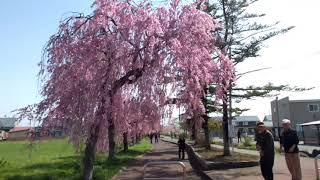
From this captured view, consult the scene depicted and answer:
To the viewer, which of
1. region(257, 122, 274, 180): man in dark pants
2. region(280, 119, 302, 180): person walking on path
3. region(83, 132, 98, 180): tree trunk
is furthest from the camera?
region(83, 132, 98, 180): tree trunk

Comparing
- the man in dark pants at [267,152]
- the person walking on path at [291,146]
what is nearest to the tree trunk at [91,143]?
the man in dark pants at [267,152]

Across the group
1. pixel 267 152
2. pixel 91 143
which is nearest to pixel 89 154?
pixel 91 143

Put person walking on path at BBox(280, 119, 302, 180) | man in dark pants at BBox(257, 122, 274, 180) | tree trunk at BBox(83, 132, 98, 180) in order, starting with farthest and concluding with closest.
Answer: tree trunk at BBox(83, 132, 98, 180) < person walking on path at BBox(280, 119, 302, 180) < man in dark pants at BBox(257, 122, 274, 180)

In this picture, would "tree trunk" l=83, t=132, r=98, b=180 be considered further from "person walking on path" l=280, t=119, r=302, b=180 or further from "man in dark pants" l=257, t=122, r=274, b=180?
"person walking on path" l=280, t=119, r=302, b=180

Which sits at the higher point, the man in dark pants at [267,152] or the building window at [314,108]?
the building window at [314,108]

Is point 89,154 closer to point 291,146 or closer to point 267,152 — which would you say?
point 267,152

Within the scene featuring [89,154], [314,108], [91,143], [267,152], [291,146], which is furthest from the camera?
[314,108]

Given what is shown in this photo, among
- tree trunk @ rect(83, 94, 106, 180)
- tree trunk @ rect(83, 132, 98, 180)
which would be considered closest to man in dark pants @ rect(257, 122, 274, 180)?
tree trunk @ rect(83, 94, 106, 180)

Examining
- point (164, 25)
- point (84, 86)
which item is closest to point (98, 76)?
point (84, 86)

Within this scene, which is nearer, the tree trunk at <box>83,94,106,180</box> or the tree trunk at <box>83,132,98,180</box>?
the tree trunk at <box>83,94,106,180</box>

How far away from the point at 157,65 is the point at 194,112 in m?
2.13

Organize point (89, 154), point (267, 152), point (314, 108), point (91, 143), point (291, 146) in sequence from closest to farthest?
point (267, 152), point (291, 146), point (91, 143), point (89, 154), point (314, 108)

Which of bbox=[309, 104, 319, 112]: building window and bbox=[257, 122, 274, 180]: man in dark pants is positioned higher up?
bbox=[309, 104, 319, 112]: building window

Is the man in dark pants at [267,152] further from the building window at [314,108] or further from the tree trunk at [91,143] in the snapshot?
the building window at [314,108]
